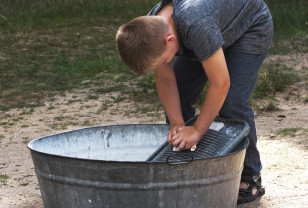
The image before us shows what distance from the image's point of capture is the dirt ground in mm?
3289

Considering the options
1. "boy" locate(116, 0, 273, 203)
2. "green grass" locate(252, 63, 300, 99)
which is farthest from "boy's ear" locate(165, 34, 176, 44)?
"green grass" locate(252, 63, 300, 99)

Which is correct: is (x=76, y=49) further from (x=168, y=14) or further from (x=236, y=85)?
(x=168, y=14)

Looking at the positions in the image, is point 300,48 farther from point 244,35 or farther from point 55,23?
point 244,35

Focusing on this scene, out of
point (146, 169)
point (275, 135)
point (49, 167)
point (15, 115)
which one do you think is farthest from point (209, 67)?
point (15, 115)

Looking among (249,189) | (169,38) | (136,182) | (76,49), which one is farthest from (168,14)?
(76,49)

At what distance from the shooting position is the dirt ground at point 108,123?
329 cm

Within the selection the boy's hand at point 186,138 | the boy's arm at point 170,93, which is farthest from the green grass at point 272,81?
the boy's hand at point 186,138

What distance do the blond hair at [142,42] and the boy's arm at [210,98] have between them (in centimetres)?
24

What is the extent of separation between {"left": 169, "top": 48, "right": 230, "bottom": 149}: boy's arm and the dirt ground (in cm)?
79

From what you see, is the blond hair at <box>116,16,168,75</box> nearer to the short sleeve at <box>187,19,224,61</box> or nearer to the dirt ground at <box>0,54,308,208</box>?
the short sleeve at <box>187,19,224,61</box>

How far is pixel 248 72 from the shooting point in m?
2.87

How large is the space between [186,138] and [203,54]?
1.25 feet

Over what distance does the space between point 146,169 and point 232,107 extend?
0.81 meters

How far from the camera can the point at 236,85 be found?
288 cm
